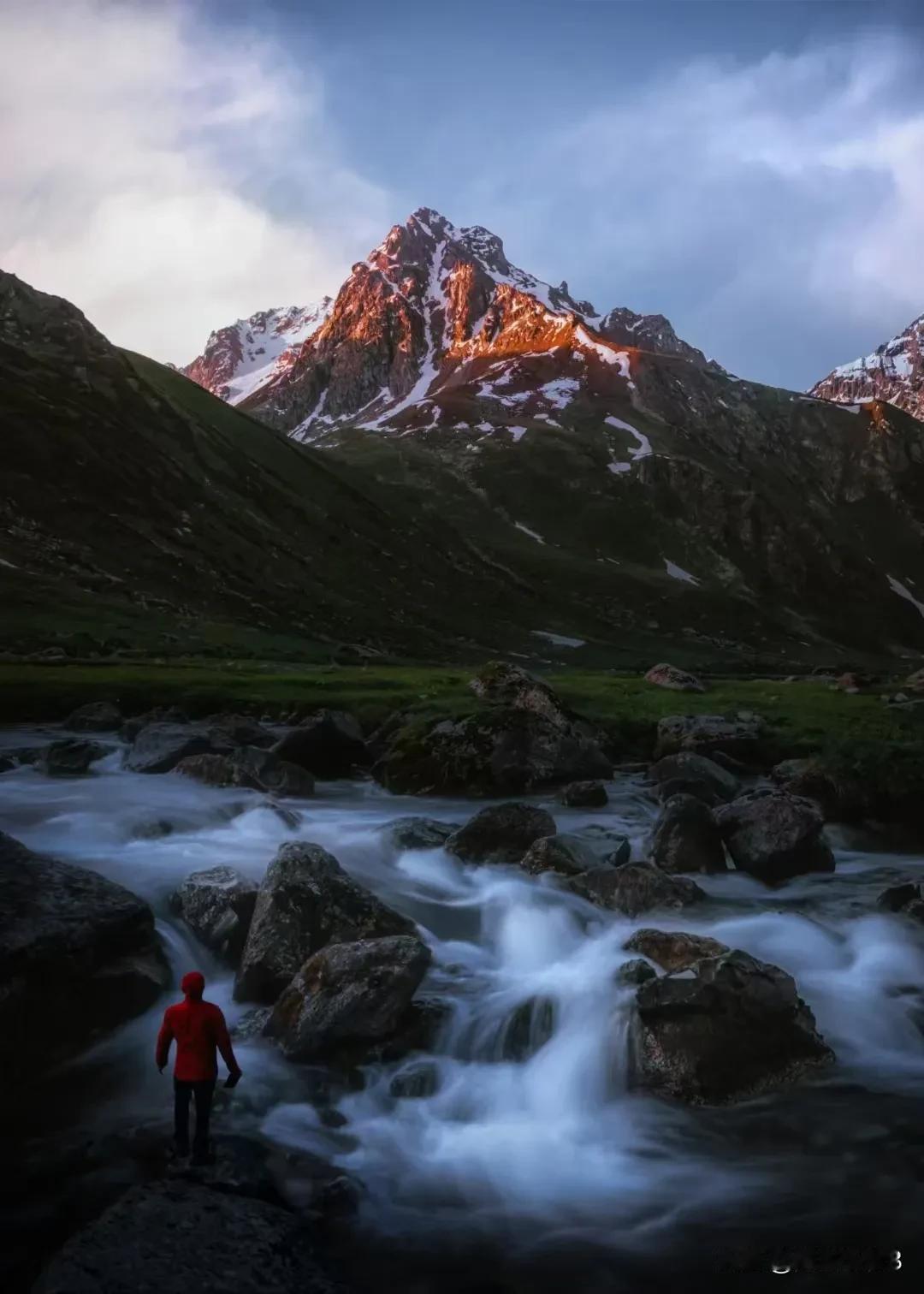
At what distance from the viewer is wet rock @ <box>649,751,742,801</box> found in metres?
32.7

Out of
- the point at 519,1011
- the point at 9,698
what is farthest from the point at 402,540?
the point at 519,1011

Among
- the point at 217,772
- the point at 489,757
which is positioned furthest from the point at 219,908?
the point at 489,757

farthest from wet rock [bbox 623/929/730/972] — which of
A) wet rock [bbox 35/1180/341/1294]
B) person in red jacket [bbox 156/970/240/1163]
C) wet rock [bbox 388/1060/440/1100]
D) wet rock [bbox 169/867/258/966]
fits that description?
wet rock [bbox 35/1180/341/1294]

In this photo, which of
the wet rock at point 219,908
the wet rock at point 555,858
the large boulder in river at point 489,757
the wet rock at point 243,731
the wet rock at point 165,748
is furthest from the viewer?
the wet rock at point 243,731

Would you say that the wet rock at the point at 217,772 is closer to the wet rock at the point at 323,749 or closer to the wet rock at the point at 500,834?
the wet rock at the point at 323,749

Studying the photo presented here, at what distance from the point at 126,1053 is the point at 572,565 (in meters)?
179

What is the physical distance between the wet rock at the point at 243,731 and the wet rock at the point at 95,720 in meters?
4.28

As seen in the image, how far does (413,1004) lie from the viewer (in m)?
16.3

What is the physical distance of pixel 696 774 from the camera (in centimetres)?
3419

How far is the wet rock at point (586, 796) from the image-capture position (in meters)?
32.0

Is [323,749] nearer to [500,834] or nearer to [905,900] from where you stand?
[500,834]

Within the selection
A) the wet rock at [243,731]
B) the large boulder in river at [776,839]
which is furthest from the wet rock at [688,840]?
the wet rock at [243,731]

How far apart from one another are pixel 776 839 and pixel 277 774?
56.8 ft

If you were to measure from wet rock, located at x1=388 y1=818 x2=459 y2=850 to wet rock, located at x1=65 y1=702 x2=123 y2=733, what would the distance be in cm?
2090
